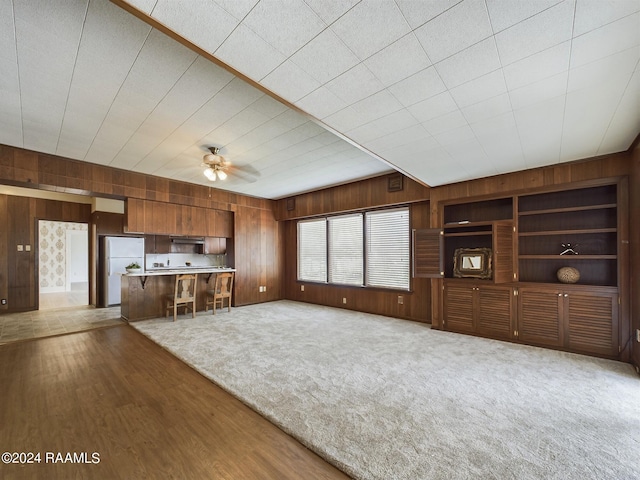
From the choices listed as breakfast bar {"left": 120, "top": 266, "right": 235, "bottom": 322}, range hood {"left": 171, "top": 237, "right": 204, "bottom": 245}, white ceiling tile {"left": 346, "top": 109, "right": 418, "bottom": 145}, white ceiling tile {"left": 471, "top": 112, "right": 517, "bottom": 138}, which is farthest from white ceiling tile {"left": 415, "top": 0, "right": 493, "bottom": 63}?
range hood {"left": 171, "top": 237, "right": 204, "bottom": 245}

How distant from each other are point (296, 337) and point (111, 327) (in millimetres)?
3346

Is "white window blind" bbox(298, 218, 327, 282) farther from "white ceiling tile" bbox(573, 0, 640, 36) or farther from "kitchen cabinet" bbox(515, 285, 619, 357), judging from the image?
"white ceiling tile" bbox(573, 0, 640, 36)

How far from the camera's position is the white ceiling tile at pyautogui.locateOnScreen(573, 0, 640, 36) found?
4.45 ft

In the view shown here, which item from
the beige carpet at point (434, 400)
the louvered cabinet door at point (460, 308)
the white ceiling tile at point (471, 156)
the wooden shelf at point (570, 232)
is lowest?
the beige carpet at point (434, 400)

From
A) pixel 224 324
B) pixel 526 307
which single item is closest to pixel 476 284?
pixel 526 307

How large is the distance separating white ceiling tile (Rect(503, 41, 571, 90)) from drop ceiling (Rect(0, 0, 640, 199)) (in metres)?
0.01

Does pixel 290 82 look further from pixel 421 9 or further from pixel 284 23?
pixel 421 9

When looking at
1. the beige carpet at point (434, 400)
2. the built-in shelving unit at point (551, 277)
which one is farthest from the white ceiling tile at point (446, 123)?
the beige carpet at point (434, 400)

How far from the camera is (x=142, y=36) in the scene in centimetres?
197

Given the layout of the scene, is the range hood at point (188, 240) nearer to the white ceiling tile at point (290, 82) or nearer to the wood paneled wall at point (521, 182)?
the wood paneled wall at point (521, 182)

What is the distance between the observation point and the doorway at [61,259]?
31.1ft

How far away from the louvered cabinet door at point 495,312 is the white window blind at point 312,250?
3552 mm

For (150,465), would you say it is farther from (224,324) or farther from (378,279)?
(378,279)

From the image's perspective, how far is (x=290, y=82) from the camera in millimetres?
1956
